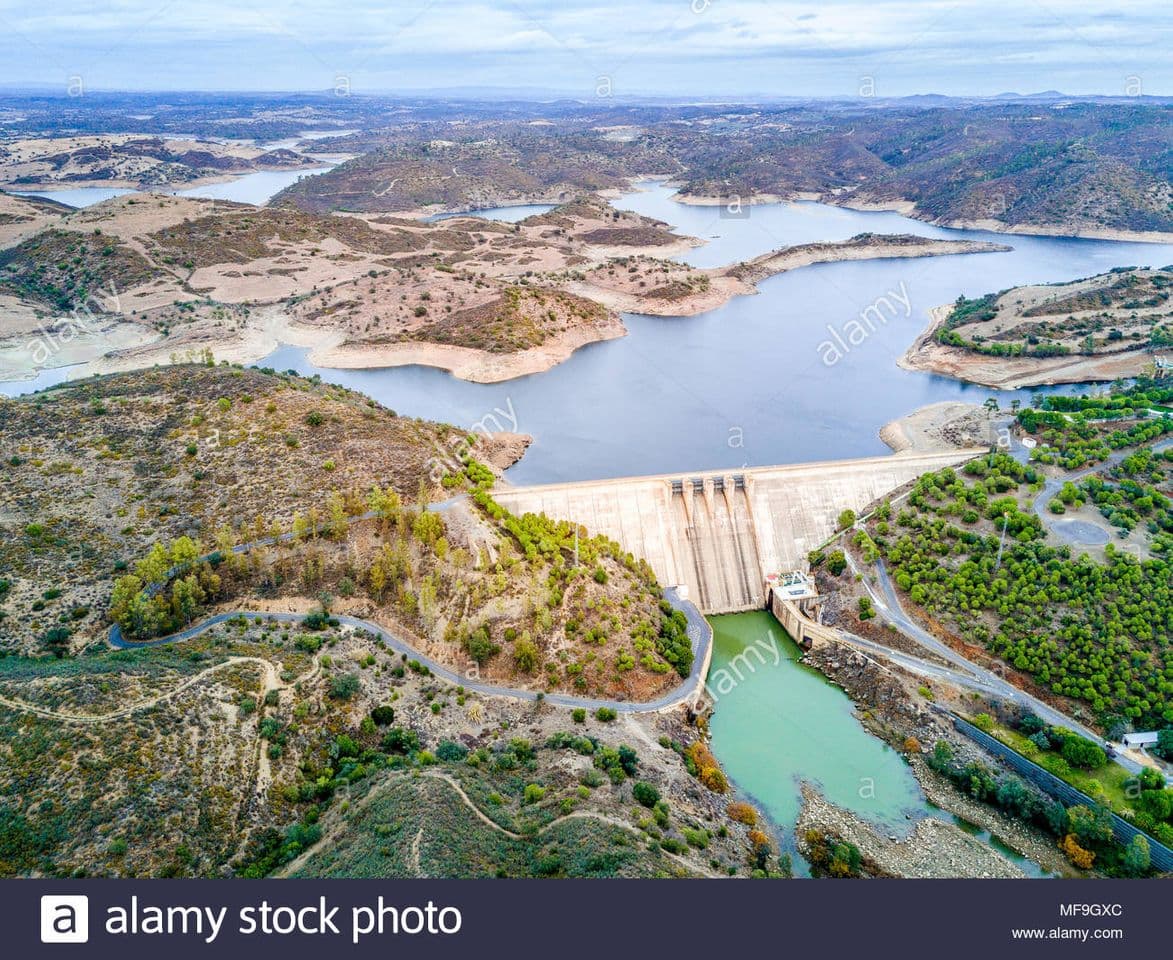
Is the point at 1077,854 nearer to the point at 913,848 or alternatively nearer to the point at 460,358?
the point at 913,848

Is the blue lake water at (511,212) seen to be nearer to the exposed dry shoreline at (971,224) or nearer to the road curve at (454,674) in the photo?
the exposed dry shoreline at (971,224)

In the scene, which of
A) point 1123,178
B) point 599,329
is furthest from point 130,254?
point 1123,178

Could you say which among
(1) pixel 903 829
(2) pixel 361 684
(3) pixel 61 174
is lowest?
(1) pixel 903 829

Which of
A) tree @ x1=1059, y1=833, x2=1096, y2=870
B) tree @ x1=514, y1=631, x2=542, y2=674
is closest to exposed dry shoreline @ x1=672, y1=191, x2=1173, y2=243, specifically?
tree @ x1=1059, y1=833, x2=1096, y2=870

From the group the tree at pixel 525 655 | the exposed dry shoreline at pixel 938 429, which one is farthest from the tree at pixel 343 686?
the exposed dry shoreline at pixel 938 429

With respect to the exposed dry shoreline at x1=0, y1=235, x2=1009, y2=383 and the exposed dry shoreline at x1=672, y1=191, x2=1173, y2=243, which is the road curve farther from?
the exposed dry shoreline at x1=672, y1=191, x2=1173, y2=243

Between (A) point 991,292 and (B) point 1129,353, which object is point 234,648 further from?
(A) point 991,292

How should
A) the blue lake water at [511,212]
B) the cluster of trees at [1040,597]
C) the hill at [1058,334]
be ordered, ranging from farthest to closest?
1. the blue lake water at [511,212]
2. the hill at [1058,334]
3. the cluster of trees at [1040,597]
